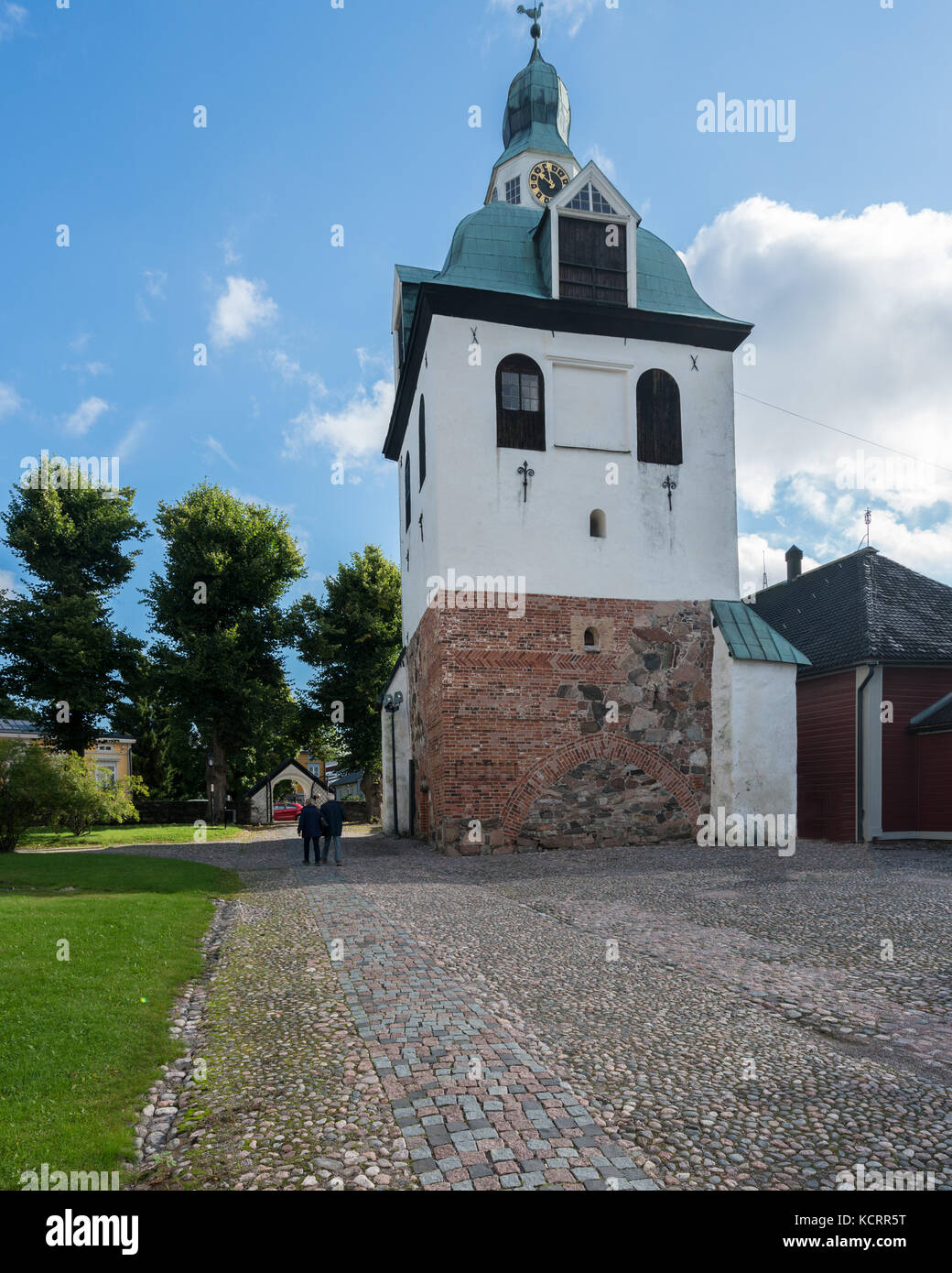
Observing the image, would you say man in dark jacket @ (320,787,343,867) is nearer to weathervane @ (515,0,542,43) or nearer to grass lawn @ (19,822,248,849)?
grass lawn @ (19,822,248,849)

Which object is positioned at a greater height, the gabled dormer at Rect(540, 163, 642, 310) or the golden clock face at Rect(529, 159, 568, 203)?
the golden clock face at Rect(529, 159, 568, 203)

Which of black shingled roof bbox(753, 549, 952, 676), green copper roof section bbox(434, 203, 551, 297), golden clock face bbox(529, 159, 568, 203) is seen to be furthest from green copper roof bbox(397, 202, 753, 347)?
black shingled roof bbox(753, 549, 952, 676)

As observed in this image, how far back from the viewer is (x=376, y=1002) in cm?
546

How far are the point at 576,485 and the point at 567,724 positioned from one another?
4871mm

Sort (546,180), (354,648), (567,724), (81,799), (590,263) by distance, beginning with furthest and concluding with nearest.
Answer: (354,648) → (546,180) → (81,799) → (590,263) → (567,724)

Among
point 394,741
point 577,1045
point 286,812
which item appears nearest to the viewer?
point 577,1045

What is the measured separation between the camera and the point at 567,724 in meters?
15.7

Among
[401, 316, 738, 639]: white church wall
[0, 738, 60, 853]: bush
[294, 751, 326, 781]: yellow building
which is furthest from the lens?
[294, 751, 326, 781]: yellow building

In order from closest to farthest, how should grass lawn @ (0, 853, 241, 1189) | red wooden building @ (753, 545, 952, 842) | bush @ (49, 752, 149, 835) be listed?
grass lawn @ (0, 853, 241, 1189) → red wooden building @ (753, 545, 952, 842) → bush @ (49, 752, 149, 835)

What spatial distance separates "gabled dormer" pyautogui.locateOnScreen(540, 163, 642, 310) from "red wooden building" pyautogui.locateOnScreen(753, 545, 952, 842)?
9.33 meters

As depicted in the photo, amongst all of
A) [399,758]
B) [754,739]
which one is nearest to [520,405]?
[754,739]

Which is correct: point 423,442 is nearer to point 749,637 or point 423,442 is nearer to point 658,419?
point 658,419

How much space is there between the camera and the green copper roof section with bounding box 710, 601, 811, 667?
1636 cm
